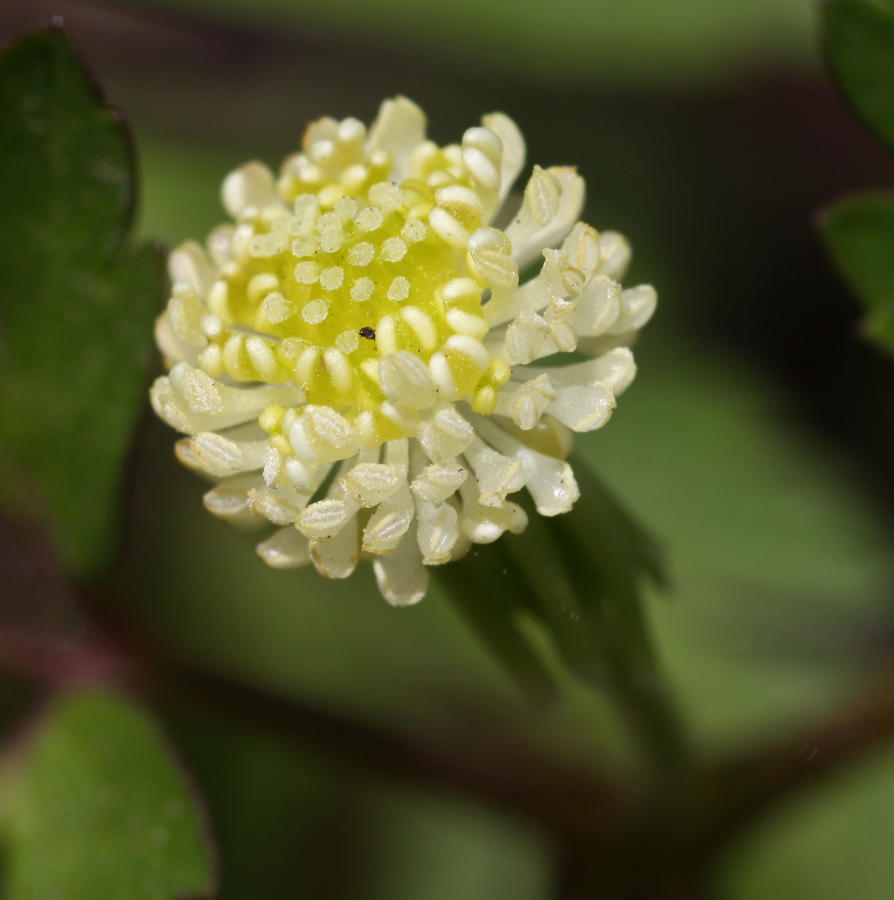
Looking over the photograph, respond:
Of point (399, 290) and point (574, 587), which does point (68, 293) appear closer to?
point (399, 290)

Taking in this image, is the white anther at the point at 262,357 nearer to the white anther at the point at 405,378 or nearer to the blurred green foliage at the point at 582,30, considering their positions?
the white anther at the point at 405,378

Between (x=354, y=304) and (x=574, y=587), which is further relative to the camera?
(x=574, y=587)

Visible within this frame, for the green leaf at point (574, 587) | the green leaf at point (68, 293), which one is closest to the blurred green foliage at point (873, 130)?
the green leaf at point (574, 587)

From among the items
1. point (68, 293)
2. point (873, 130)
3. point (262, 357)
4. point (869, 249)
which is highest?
point (873, 130)

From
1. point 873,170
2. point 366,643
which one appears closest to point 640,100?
point 873,170

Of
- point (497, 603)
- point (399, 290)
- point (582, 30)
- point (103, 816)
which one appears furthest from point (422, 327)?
point (582, 30)

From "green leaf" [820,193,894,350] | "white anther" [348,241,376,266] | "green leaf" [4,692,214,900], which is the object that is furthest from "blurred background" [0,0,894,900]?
"white anther" [348,241,376,266]
